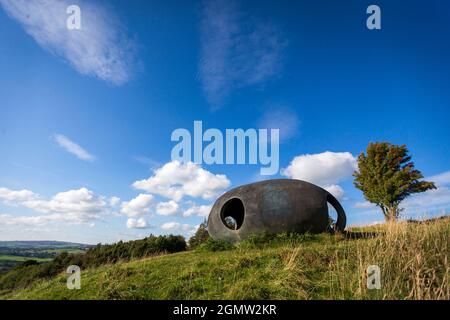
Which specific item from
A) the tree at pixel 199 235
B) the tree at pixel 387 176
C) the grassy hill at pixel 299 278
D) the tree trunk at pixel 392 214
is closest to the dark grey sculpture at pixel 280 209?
the tree trunk at pixel 392 214

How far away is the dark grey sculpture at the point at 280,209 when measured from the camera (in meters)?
11.4

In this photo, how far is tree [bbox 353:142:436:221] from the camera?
23.3 meters

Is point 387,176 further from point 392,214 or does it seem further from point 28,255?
point 28,255

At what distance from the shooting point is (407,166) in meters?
24.0

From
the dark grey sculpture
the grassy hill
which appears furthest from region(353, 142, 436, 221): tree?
the grassy hill

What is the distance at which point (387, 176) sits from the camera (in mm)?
24125

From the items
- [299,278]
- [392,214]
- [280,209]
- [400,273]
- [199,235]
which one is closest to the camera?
[400,273]

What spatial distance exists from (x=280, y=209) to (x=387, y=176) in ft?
57.1

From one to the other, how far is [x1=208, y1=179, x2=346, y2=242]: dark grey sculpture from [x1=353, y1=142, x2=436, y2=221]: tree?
535 inches

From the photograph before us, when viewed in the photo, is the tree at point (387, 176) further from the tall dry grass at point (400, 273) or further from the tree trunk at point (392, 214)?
the tall dry grass at point (400, 273)

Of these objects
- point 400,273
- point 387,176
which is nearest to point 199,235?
point 387,176

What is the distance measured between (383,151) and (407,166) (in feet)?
7.48
